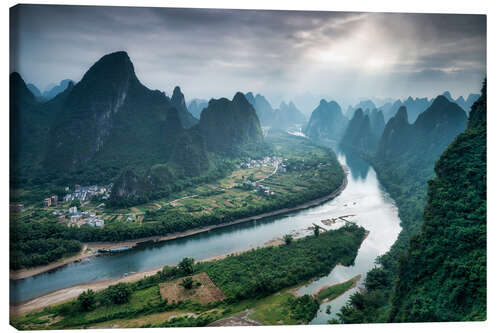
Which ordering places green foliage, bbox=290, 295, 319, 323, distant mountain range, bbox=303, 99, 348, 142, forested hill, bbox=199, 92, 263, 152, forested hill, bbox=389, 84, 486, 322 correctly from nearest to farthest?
forested hill, bbox=389, 84, 486, 322 < green foliage, bbox=290, 295, 319, 323 < forested hill, bbox=199, 92, 263, 152 < distant mountain range, bbox=303, 99, 348, 142

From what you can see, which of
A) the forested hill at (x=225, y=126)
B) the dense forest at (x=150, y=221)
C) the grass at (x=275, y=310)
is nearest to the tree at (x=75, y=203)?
the dense forest at (x=150, y=221)

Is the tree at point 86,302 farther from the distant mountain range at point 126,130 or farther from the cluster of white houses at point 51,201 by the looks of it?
the distant mountain range at point 126,130

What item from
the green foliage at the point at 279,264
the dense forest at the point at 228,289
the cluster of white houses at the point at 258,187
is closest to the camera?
the dense forest at the point at 228,289

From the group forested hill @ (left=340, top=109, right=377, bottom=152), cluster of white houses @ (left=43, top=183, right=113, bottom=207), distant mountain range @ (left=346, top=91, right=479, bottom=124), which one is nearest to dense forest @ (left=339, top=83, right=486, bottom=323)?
distant mountain range @ (left=346, top=91, right=479, bottom=124)

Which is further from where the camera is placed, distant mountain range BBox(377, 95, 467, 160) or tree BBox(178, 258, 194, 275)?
distant mountain range BBox(377, 95, 467, 160)

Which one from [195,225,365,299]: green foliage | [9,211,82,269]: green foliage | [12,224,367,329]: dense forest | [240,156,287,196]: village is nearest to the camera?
[12,224,367,329]: dense forest

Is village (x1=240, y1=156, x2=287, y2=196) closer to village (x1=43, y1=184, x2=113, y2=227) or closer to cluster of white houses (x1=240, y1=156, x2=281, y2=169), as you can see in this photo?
cluster of white houses (x1=240, y1=156, x2=281, y2=169)
